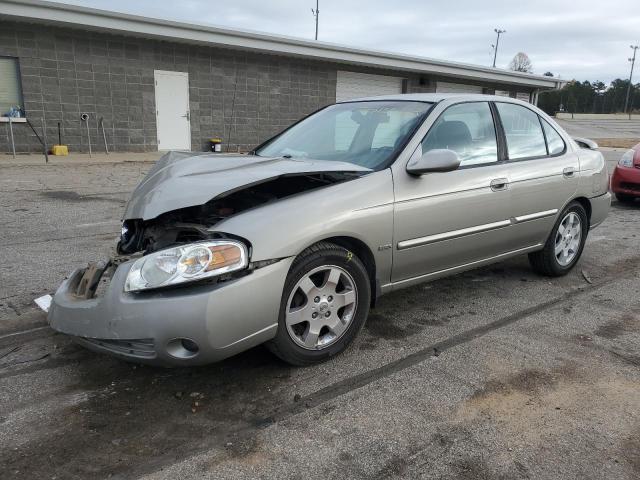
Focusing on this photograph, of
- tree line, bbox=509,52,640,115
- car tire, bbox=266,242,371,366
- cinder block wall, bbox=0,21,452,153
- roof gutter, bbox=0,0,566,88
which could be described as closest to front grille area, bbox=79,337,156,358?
car tire, bbox=266,242,371,366

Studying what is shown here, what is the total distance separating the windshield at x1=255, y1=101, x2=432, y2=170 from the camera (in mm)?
3600

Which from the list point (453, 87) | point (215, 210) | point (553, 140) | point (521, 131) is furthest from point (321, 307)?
point (453, 87)

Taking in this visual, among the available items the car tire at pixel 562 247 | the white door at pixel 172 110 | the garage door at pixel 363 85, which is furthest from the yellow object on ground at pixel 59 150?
the car tire at pixel 562 247

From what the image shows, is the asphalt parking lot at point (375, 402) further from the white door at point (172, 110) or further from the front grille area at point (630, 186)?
the white door at point (172, 110)

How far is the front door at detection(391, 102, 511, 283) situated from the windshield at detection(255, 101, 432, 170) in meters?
0.19

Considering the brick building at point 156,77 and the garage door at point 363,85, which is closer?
the brick building at point 156,77

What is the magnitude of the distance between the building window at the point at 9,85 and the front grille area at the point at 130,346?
12701 millimetres

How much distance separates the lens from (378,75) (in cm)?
1994

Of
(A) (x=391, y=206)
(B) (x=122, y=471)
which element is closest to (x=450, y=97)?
(A) (x=391, y=206)

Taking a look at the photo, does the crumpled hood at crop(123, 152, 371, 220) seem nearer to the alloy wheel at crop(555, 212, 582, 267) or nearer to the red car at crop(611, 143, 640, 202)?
the alloy wheel at crop(555, 212, 582, 267)

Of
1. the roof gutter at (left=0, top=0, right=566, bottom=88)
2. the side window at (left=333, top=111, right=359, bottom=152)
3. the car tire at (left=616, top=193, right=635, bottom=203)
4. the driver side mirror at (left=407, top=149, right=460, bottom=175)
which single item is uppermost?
the roof gutter at (left=0, top=0, right=566, bottom=88)

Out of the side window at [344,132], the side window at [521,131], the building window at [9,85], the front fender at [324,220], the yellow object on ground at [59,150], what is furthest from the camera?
the yellow object on ground at [59,150]

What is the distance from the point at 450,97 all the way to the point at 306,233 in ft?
6.14

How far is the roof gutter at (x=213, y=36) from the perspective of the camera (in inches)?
484
